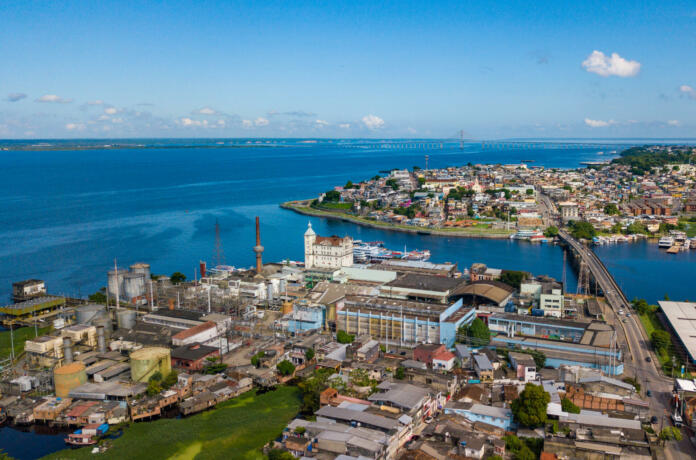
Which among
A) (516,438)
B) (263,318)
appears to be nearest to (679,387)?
(516,438)

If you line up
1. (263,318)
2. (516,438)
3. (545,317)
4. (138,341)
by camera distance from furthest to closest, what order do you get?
1. (263,318)
2. (545,317)
3. (138,341)
4. (516,438)

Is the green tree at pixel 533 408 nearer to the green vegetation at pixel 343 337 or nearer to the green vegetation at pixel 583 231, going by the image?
the green vegetation at pixel 343 337

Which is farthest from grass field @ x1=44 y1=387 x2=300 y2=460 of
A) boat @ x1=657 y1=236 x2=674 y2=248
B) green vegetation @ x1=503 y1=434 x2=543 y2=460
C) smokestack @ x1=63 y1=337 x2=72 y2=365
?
boat @ x1=657 y1=236 x2=674 y2=248

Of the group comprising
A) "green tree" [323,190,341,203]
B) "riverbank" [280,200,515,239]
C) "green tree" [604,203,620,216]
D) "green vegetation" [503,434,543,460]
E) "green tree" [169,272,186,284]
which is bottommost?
"green vegetation" [503,434,543,460]

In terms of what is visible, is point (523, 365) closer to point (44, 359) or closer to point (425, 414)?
point (425, 414)

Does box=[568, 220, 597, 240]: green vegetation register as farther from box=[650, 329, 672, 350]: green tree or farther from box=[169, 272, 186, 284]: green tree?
box=[169, 272, 186, 284]: green tree

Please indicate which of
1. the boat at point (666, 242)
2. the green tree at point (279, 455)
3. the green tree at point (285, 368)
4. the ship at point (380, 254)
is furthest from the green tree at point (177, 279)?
the boat at point (666, 242)
